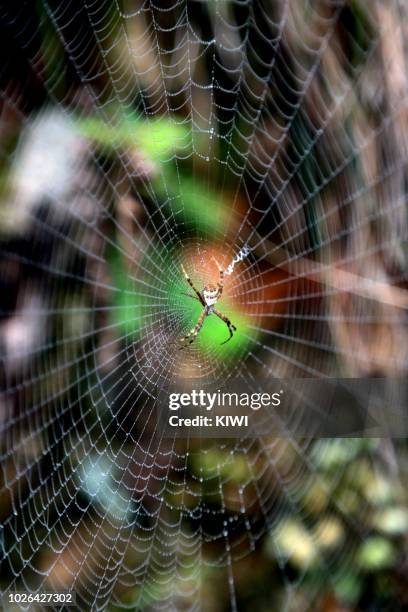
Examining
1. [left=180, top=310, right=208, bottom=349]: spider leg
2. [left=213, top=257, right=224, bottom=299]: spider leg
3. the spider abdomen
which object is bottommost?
[left=180, top=310, right=208, bottom=349]: spider leg

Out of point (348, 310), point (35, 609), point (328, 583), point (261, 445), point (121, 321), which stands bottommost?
point (35, 609)

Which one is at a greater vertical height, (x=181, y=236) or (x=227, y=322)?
(x=181, y=236)

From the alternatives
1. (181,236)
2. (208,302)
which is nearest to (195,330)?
(208,302)

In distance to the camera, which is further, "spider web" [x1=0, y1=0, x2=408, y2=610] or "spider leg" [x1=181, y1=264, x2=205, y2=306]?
"spider leg" [x1=181, y1=264, x2=205, y2=306]

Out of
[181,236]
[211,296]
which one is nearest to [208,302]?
[211,296]

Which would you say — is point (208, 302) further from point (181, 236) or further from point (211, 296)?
point (181, 236)

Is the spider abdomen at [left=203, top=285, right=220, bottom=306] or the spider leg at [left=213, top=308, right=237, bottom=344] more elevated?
the spider abdomen at [left=203, top=285, right=220, bottom=306]

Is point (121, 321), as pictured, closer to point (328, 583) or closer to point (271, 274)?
point (271, 274)

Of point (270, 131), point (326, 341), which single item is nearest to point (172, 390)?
point (326, 341)
